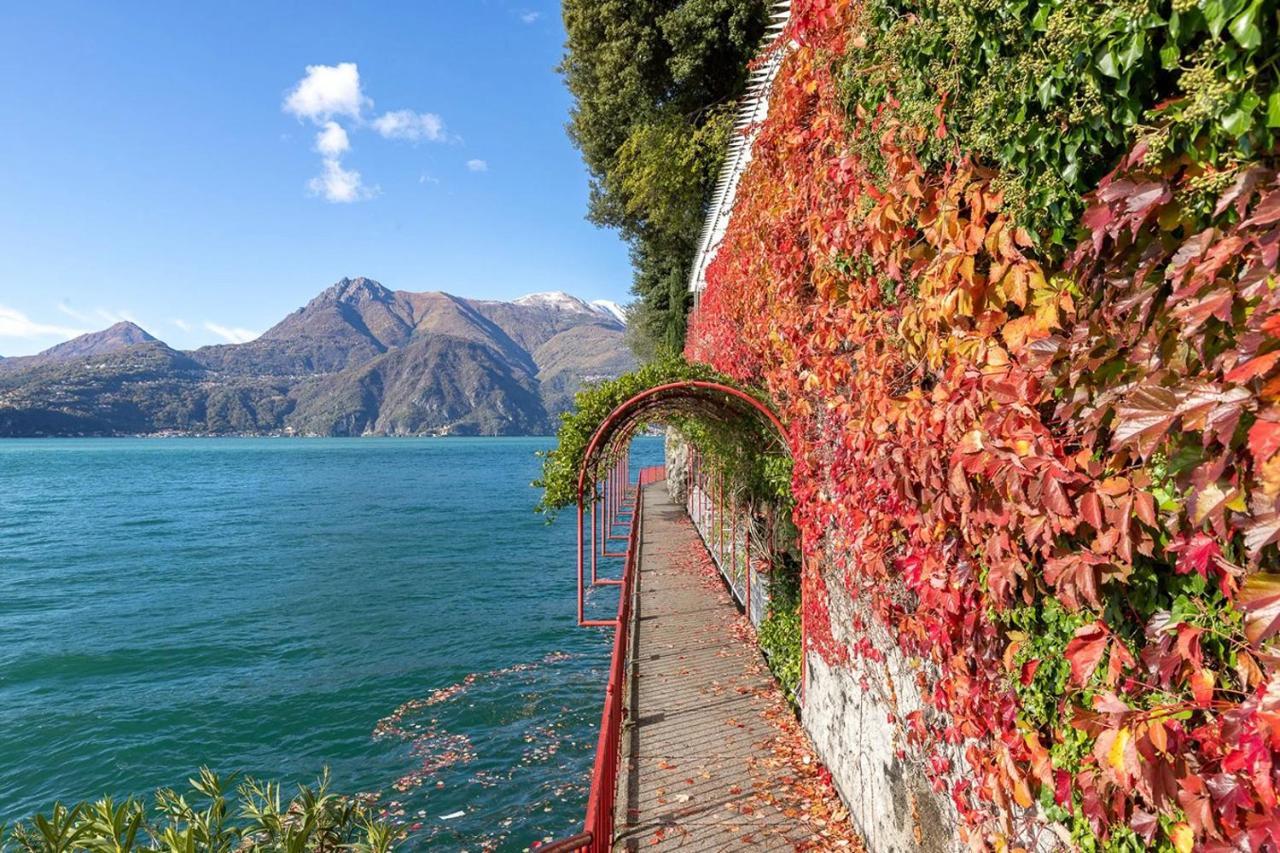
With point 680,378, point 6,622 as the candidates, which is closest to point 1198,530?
point 680,378

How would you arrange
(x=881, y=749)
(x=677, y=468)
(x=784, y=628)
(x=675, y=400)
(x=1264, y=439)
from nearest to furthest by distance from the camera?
1. (x=1264, y=439)
2. (x=881, y=749)
3. (x=784, y=628)
4. (x=675, y=400)
5. (x=677, y=468)

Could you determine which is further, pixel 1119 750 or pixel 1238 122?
pixel 1119 750

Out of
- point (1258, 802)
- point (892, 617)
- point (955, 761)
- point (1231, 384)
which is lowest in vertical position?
point (955, 761)

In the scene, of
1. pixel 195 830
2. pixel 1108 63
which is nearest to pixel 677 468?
pixel 195 830

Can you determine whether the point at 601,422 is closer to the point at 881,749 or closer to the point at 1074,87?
the point at 881,749

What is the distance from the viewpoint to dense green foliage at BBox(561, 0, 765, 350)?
50.4 ft

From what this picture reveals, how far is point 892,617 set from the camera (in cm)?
403

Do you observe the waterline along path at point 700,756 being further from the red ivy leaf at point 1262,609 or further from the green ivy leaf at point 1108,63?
the green ivy leaf at point 1108,63

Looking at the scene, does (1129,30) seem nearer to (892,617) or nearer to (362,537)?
(892,617)

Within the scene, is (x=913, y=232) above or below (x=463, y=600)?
above

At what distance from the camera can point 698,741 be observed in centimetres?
664

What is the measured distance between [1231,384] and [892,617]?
9.78 ft

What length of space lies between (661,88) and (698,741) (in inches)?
643

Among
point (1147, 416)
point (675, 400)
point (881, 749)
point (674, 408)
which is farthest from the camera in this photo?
point (674, 408)
